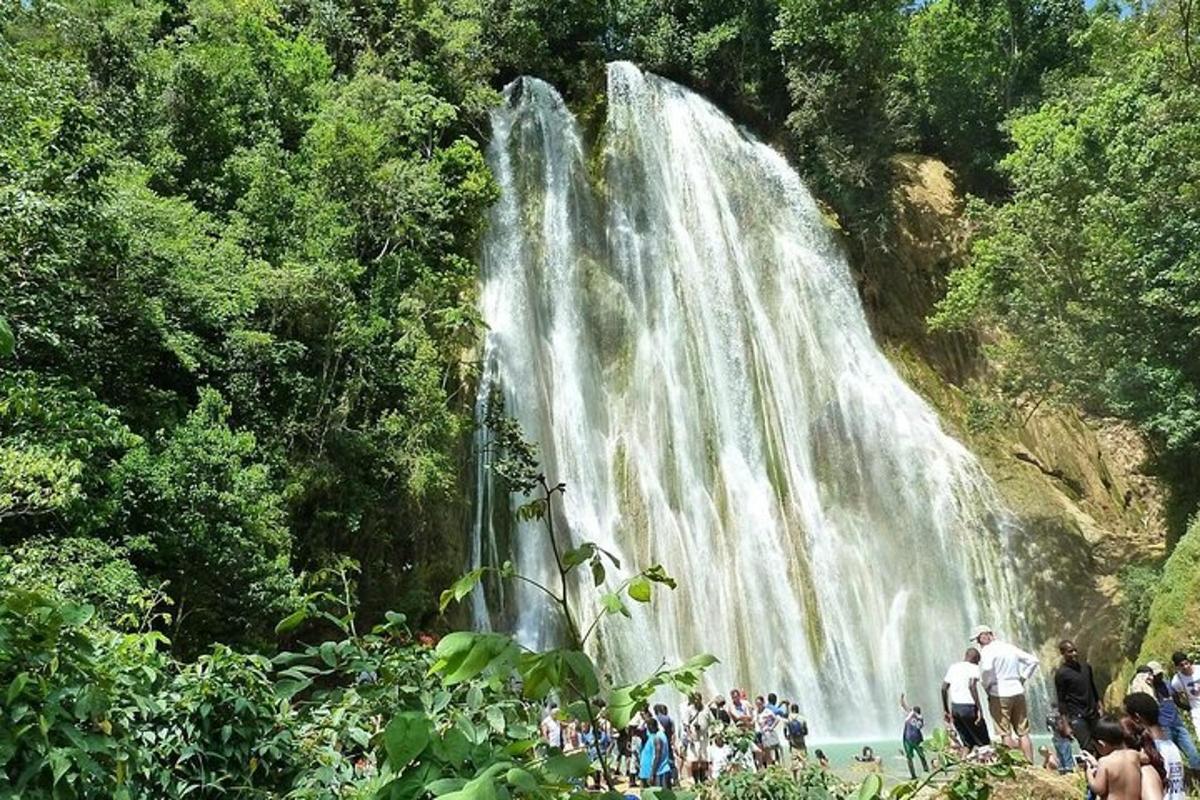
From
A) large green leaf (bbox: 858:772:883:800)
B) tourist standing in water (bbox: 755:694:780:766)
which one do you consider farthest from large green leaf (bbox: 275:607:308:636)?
tourist standing in water (bbox: 755:694:780:766)

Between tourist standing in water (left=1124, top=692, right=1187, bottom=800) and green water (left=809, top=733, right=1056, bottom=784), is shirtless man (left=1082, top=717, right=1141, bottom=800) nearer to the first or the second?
tourist standing in water (left=1124, top=692, right=1187, bottom=800)

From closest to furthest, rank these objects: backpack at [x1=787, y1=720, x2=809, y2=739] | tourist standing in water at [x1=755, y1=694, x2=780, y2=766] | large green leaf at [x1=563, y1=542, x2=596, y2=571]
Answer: large green leaf at [x1=563, y1=542, x2=596, y2=571] < tourist standing in water at [x1=755, y1=694, x2=780, y2=766] < backpack at [x1=787, y1=720, x2=809, y2=739]

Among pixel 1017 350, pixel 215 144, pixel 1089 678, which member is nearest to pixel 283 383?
pixel 215 144

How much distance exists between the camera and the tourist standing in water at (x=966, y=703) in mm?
7438

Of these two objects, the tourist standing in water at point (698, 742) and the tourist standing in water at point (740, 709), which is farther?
the tourist standing in water at point (740, 709)

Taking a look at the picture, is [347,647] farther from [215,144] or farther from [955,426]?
[955,426]

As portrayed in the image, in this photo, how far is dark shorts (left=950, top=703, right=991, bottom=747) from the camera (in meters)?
7.41

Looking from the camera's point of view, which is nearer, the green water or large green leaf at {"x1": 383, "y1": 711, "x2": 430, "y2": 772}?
large green leaf at {"x1": 383, "y1": 711, "x2": 430, "y2": 772}

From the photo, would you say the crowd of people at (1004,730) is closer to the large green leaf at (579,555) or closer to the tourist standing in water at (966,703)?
the tourist standing in water at (966,703)

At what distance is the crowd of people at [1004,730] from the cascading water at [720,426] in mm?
5233

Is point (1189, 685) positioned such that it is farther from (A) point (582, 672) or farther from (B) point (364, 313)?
(B) point (364, 313)

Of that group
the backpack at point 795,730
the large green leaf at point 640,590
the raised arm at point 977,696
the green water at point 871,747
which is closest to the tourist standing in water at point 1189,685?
the raised arm at point 977,696

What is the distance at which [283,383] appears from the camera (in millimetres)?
14617

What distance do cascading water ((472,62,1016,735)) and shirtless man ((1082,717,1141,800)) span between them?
39.7 ft
